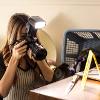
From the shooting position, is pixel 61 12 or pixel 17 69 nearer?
pixel 17 69

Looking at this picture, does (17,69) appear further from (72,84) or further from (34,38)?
(72,84)

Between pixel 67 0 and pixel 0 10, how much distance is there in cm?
59

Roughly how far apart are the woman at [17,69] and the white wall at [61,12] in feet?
1.88

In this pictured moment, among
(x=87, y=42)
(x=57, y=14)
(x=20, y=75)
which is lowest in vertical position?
(x=20, y=75)

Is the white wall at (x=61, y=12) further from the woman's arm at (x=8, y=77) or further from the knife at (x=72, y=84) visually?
the knife at (x=72, y=84)

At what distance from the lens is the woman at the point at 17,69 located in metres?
1.15

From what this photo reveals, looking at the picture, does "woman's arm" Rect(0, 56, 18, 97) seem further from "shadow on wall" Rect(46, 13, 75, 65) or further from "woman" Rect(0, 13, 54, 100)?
"shadow on wall" Rect(46, 13, 75, 65)

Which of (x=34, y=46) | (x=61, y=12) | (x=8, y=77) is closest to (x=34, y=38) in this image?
(x=34, y=46)

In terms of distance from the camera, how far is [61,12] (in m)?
1.79

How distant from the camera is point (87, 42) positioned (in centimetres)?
148

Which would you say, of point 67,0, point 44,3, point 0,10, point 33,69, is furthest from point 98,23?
point 0,10

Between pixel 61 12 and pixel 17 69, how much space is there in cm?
70

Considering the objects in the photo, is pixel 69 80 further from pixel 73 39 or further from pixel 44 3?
pixel 44 3

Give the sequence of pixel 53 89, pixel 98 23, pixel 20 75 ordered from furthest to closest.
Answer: pixel 98 23
pixel 20 75
pixel 53 89
